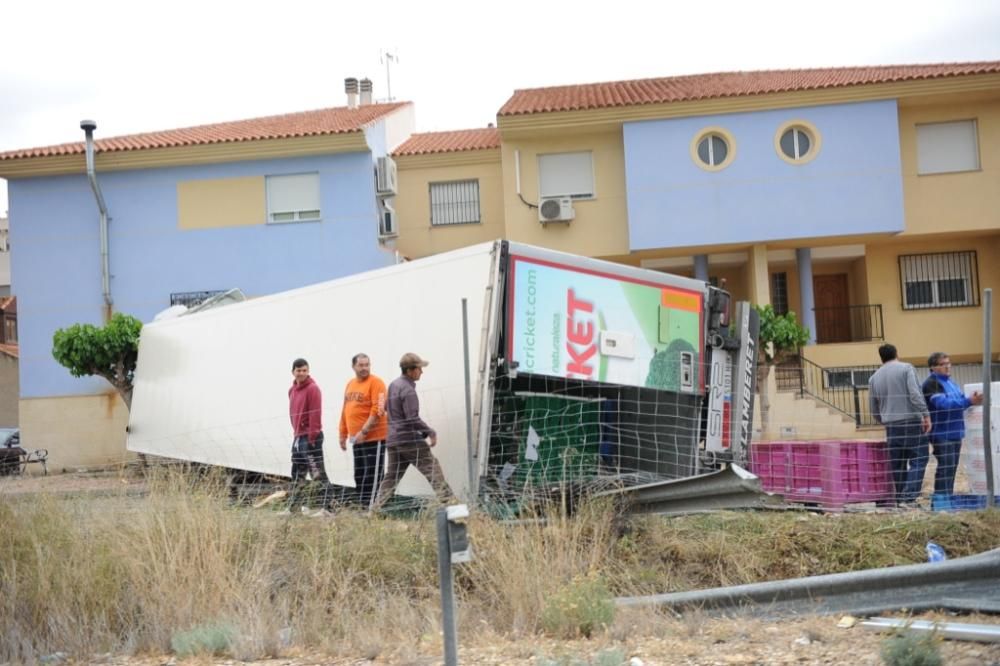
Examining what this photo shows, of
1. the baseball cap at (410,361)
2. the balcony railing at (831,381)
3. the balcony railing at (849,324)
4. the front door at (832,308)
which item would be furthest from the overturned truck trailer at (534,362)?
the front door at (832,308)

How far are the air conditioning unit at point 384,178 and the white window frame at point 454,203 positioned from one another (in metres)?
2.22

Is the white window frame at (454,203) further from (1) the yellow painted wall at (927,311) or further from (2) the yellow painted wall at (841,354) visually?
(1) the yellow painted wall at (927,311)

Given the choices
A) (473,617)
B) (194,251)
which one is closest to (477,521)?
(473,617)

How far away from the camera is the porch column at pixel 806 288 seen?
26484 millimetres

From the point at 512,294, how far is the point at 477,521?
281 centimetres

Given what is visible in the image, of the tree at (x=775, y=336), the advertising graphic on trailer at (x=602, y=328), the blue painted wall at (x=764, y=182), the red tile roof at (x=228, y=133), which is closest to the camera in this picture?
the advertising graphic on trailer at (x=602, y=328)

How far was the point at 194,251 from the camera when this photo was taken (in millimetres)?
26703

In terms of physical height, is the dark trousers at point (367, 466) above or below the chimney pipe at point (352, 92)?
below

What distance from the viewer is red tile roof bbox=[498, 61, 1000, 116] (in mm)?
25297

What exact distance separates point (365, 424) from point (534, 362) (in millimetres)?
1977

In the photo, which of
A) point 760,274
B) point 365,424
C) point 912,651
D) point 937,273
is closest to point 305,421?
point 365,424

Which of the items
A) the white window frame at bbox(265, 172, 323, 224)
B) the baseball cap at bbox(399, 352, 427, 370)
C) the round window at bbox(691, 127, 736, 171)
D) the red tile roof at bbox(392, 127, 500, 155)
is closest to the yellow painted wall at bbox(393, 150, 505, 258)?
the red tile roof at bbox(392, 127, 500, 155)

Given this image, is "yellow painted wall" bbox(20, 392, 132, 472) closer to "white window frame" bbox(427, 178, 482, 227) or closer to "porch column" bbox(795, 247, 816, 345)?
"white window frame" bbox(427, 178, 482, 227)

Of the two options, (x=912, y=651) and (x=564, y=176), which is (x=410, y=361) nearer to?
(x=912, y=651)
